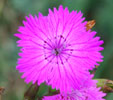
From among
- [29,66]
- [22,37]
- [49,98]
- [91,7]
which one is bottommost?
[49,98]

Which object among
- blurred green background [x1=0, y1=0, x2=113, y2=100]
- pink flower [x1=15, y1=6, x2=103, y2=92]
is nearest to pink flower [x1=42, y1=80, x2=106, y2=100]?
pink flower [x1=15, y1=6, x2=103, y2=92]

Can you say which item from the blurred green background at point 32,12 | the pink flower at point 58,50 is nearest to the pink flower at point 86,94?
the pink flower at point 58,50

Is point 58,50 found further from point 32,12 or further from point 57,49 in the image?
point 32,12

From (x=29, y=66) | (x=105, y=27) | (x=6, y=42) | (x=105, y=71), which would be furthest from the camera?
(x=6, y=42)

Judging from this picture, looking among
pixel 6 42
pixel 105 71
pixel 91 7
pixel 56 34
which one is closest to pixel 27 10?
pixel 6 42

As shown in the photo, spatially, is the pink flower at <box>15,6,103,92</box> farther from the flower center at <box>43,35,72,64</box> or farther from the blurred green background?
the blurred green background

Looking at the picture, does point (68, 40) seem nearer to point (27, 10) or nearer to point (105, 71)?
point (105, 71)

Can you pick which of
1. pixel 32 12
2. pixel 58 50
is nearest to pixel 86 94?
pixel 58 50
